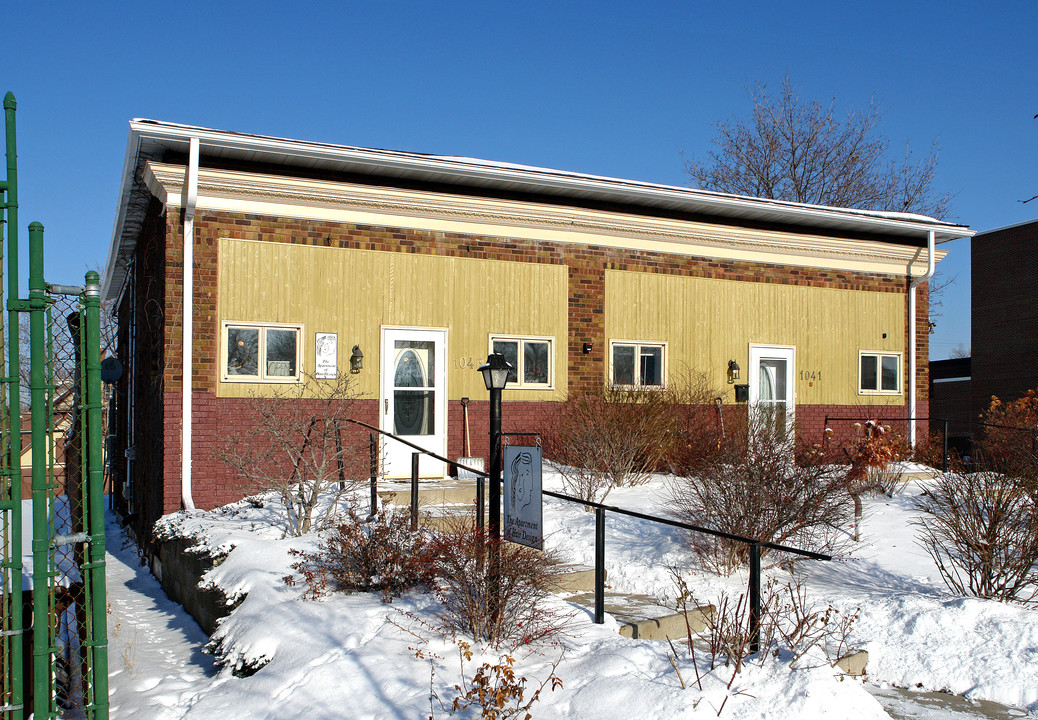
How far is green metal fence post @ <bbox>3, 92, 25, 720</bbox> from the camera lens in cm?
423

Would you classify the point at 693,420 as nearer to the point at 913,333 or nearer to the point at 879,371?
the point at 879,371

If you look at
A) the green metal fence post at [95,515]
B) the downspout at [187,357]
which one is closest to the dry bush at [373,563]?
the green metal fence post at [95,515]

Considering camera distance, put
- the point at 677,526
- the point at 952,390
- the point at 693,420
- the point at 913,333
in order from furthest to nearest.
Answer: the point at 952,390 < the point at 913,333 < the point at 693,420 < the point at 677,526

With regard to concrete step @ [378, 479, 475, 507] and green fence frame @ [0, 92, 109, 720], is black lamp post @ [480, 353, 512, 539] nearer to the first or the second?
green fence frame @ [0, 92, 109, 720]

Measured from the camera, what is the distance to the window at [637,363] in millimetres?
13859

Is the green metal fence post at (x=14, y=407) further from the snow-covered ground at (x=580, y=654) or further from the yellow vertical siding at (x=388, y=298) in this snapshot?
the yellow vertical siding at (x=388, y=298)

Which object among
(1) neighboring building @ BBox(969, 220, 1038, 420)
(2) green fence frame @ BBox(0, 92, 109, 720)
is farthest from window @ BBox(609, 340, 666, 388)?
(1) neighboring building @ BBox(969, 220, 1038, 420)

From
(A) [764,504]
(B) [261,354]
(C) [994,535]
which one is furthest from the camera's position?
(B) [261,354]

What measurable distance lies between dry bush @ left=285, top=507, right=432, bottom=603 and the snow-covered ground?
15 centimetres

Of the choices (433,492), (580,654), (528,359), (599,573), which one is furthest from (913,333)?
(580,654)

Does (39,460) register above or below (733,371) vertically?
below

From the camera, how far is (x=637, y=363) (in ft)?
46.1

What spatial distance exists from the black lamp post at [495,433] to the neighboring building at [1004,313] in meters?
28.2

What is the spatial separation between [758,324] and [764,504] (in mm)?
7633
